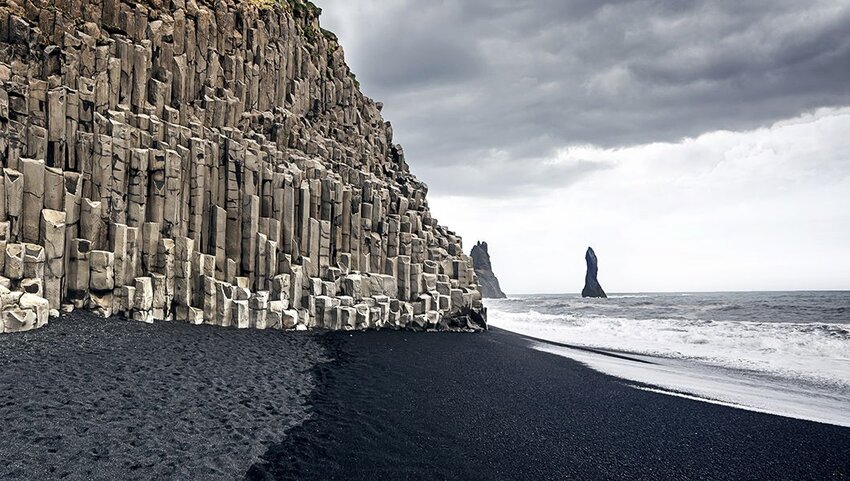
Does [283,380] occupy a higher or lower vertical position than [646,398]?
higher

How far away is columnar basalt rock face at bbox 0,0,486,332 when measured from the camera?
59.4 ft

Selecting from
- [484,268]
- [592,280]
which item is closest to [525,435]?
[484,268]

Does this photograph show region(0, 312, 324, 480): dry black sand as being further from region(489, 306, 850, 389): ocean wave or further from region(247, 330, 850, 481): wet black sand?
region(489, 306, 850, 389): ocean wave

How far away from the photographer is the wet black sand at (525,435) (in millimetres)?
9000

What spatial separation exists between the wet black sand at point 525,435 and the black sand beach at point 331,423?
0.16 ft

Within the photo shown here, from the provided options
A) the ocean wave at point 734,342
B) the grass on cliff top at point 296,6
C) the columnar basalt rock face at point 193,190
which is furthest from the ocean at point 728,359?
the grass on cliff top at point 296,6

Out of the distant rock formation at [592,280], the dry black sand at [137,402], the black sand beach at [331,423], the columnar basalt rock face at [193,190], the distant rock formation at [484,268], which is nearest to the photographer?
the dry black sand at [137,402]

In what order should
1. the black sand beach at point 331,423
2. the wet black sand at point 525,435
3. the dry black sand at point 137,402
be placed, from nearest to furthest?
the dry black sand at point 137,402 → the black sand beach at point 331,423 → the wet black sand at point 525,435

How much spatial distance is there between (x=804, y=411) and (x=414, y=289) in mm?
20227

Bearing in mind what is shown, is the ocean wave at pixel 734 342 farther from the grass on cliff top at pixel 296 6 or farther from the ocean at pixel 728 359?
the grass on cliff top at pixel 296 6

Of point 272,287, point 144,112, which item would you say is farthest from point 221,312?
point 144,112

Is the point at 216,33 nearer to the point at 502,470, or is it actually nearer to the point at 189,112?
the point at 189,112

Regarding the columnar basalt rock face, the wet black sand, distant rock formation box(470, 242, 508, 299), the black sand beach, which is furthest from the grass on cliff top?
distant rock formation box(470, 242, 508, 299)

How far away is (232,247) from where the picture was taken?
75.1 ft
